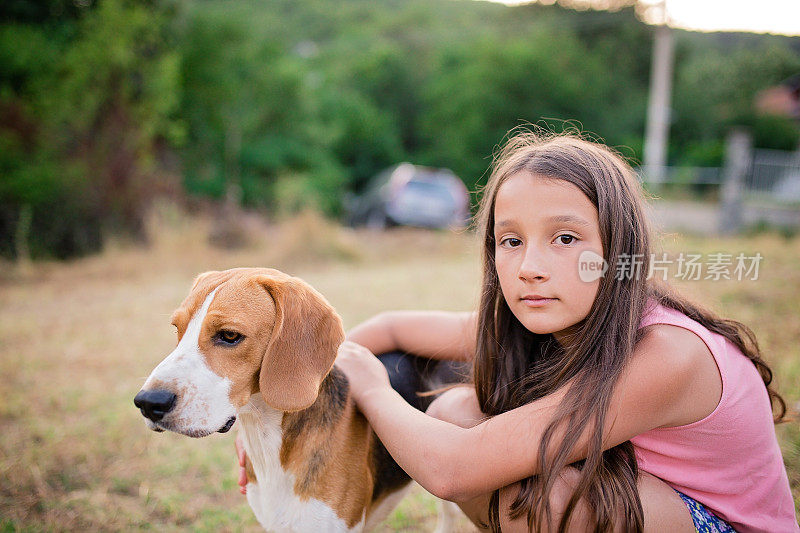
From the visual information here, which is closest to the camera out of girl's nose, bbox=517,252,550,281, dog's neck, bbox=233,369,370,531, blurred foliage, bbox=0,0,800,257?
girl's nose, bbox=517,252,550,281

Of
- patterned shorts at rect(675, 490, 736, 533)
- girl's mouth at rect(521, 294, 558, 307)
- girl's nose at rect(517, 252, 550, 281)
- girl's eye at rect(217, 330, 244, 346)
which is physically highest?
girl's nose at rect(517, 252, 550, 281)

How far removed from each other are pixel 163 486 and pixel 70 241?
31.5ft

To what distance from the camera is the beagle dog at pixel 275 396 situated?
202cm

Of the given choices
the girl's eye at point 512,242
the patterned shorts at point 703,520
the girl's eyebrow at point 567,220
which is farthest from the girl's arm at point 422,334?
the patterned shorts at point 703,520

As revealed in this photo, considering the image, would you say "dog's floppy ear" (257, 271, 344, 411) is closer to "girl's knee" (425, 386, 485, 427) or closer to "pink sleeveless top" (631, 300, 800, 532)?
"girl's knee" (425, 386, 485, 427)

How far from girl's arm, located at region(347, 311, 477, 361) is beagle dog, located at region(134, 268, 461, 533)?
0.46 meters

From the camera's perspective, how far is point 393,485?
2719mm

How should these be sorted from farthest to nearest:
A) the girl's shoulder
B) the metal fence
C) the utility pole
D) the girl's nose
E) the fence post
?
1. the utility pole
2. the metal fence
3. the fence post
4. the girl's nose
5. the girl's shoulder

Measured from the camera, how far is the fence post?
13.9 meters

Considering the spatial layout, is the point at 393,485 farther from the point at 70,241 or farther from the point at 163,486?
the point at 70,241

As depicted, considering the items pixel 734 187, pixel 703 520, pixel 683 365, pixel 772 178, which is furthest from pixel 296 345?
pixel 772 178

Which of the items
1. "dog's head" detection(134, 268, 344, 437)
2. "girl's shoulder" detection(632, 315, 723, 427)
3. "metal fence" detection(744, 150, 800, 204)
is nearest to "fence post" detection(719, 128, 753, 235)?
"metal fence" detection(744, 150, 800, 204)

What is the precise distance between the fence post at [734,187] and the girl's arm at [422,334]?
1322cm

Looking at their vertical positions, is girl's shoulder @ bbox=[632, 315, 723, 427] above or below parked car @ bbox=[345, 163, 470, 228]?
above
